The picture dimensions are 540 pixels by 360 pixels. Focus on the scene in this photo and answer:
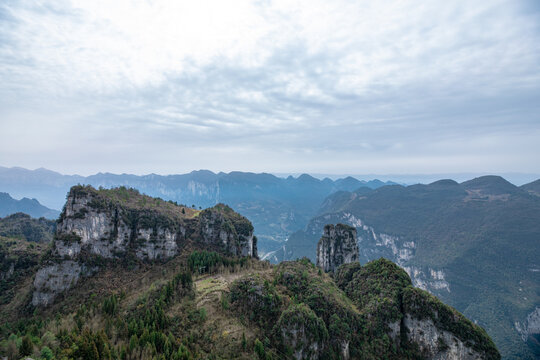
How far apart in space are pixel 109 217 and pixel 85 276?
18.1 m

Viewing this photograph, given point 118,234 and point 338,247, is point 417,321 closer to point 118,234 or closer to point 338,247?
point 338,247

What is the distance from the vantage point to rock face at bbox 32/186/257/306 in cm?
6316

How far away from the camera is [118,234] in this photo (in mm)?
77188

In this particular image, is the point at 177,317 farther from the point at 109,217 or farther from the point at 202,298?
the point at 109,217

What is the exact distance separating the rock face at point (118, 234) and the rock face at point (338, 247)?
34.8 meters

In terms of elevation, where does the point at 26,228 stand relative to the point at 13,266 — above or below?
below

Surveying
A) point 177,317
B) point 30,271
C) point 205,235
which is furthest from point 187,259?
point 30,271

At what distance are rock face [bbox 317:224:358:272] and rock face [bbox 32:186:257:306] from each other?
3478cm

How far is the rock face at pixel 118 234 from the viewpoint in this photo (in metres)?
63.2

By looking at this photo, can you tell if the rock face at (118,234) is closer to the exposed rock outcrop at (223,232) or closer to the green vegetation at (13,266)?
the exposed rock outcrop at (223,232)

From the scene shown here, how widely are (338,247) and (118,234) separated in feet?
280

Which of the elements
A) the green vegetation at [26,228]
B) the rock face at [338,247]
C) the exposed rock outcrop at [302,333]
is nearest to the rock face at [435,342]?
the exposed rock outcrop at [302,333]

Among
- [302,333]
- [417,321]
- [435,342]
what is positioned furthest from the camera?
[417,321]

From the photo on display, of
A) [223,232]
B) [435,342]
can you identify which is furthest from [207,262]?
[435,342]
